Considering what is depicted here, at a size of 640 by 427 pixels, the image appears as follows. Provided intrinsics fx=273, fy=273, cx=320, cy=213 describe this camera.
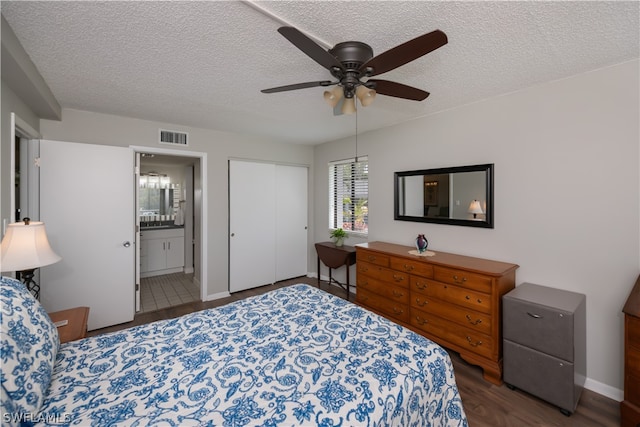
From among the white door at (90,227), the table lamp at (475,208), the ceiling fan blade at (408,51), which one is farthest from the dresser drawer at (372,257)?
the white door at (90,227)

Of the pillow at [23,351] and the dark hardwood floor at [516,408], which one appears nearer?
the pillow at [23,351]

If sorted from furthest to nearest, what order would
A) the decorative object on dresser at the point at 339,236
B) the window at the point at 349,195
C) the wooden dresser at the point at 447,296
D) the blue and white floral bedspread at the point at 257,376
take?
the decorative object on dresser at the point at 339,236
the window at the point at 349,195
the wooden dresser at the point at 447,296
the blue and white floral bedspread at the point at 257,376

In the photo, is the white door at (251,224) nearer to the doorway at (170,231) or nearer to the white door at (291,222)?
the white door at (291,222)

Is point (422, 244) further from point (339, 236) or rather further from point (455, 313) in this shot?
point (339, 236)

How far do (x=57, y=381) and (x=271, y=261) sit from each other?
10.6 feet

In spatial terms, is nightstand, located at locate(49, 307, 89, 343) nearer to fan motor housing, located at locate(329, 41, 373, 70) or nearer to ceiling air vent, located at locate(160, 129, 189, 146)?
ceiling air vent, located at locate(160, 129, 189, 146)

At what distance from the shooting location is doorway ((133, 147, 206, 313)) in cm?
389

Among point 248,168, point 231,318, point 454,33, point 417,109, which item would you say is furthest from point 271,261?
point 454,33

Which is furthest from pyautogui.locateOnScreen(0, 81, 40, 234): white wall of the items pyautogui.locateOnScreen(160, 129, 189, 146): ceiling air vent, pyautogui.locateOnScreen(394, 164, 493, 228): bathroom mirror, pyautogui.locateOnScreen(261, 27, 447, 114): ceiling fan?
pyautogui.locateOnScreen(394, 164, 493, 228): bathroom mirror

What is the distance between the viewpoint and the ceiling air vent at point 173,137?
3361 mm

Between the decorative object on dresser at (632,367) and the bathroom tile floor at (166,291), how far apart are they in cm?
417

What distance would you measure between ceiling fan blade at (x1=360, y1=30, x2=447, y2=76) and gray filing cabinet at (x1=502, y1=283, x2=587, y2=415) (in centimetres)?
182

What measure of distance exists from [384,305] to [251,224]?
2.27 meters

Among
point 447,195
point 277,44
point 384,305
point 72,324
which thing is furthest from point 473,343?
point 72,324
